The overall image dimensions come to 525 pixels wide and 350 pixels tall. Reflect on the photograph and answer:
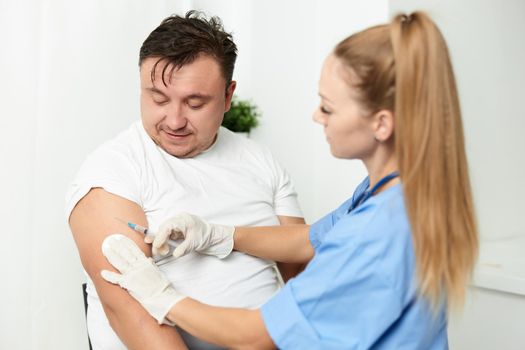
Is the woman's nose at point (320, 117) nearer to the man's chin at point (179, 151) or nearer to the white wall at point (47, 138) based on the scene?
the man's chin at point (179, 151)

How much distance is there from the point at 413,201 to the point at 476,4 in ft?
5.73

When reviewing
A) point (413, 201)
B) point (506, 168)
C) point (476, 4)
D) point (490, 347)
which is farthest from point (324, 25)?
point (413, 201)

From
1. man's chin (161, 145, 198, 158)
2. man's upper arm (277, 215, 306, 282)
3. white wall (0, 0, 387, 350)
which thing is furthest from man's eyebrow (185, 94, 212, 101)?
white wall (0, 0, 387, 350)

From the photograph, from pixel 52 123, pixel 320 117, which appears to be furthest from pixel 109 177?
pixel 52 123

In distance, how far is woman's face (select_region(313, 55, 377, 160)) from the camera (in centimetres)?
106

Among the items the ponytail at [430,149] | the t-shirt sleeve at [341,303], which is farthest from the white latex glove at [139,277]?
the ponytail at [430,149]

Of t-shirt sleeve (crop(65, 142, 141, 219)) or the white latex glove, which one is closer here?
the white latex glove

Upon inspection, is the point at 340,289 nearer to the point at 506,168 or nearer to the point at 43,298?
the point at 43,298

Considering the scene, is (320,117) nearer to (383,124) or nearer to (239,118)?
(383,124)

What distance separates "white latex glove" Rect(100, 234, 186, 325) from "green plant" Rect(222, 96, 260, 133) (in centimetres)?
136

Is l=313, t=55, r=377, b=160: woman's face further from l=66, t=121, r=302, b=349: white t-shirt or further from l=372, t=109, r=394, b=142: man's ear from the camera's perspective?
l=66, t=121, r=302, b=349: white t-shirt

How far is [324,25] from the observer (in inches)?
110

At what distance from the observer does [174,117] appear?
4.69ft

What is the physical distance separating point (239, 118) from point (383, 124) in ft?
5.11
